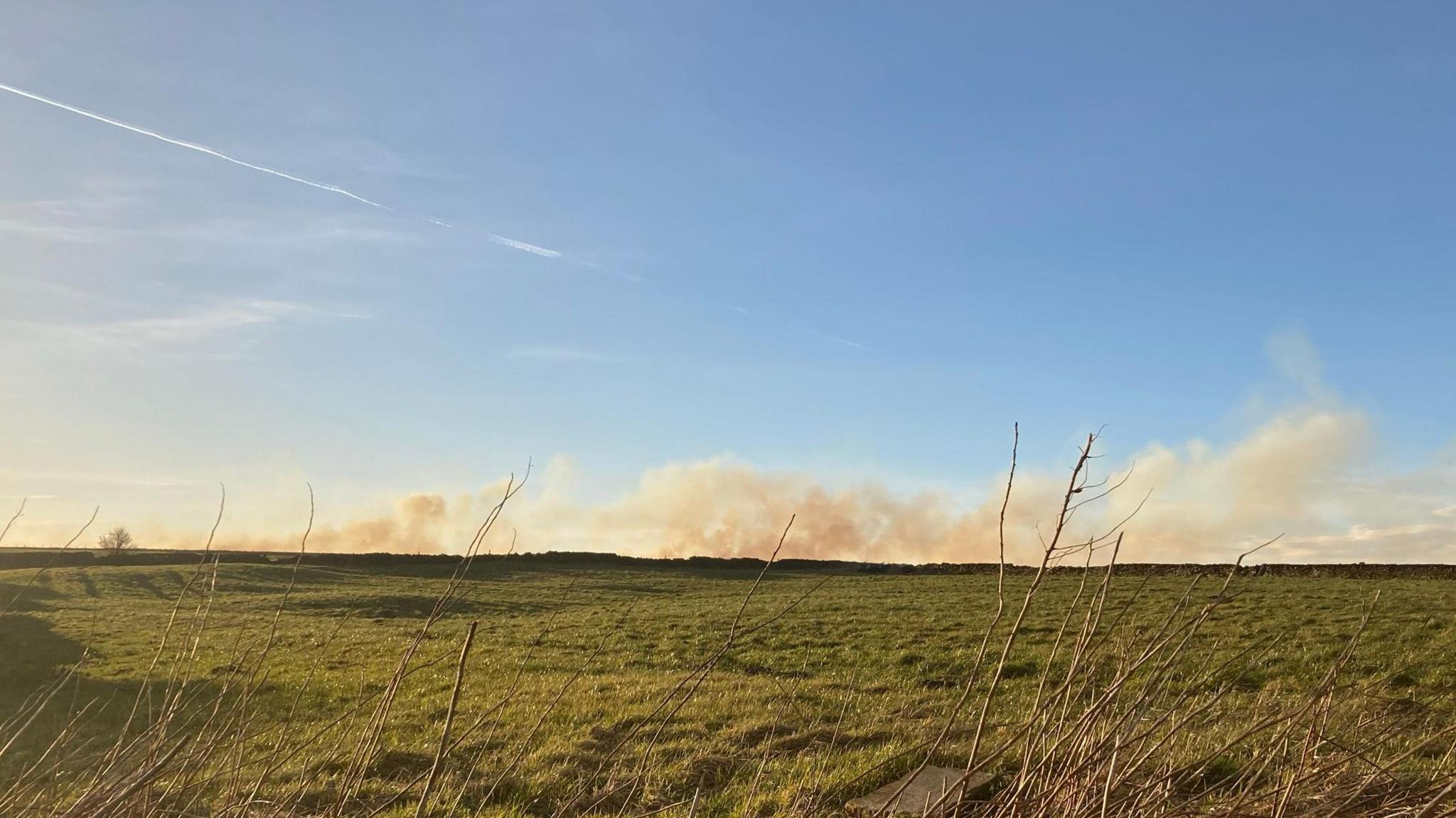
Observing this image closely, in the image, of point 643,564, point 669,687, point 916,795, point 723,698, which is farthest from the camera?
point 643,564

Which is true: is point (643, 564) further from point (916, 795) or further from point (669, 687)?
point (916, 795)

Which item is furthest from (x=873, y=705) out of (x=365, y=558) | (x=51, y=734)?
(x=365, y=558)

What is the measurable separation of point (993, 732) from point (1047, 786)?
23.2 feet

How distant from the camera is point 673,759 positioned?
1003 cm

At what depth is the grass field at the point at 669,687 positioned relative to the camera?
3.96m

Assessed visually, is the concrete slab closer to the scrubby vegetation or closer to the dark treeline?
the scrubby vegetation

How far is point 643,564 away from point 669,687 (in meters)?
52.7

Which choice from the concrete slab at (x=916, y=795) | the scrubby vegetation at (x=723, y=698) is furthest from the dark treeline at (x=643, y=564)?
the concrete slab at (x=916, y=795)

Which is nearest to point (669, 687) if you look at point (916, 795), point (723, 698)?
point (723, 698)

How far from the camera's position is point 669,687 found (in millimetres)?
15086

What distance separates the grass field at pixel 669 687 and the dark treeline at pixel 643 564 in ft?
26.7

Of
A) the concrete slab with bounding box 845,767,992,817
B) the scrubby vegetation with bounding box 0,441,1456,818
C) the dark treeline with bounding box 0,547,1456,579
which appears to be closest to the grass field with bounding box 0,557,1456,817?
the scrubby vegetation with bounding box 0,441,1456,818

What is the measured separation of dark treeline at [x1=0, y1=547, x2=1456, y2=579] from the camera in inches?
1834

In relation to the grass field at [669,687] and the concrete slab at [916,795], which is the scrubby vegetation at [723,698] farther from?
the concrete slab at [916,795]
